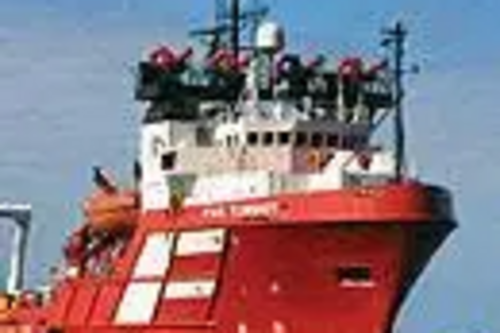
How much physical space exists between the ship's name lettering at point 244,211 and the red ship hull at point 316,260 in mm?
31

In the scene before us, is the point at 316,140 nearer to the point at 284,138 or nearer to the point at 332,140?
the point at 332,140

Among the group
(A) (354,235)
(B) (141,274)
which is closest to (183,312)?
(B) (141,274)

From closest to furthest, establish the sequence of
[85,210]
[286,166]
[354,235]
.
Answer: [354,235] → [286,166] → [85,210]

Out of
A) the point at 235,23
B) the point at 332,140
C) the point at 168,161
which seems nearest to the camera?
the point at 332,140

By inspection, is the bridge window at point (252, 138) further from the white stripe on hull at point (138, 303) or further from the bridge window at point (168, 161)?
the white stripe on hull at point (138, 303)

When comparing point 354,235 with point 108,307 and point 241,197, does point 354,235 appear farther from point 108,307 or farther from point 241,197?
point 108,307

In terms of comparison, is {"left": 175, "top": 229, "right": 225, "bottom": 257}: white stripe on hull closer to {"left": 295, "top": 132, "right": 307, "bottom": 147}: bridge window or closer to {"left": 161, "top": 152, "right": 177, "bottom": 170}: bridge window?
{"left": 161, "top": 152, "right": 177, "bottom": 170}: bridge window

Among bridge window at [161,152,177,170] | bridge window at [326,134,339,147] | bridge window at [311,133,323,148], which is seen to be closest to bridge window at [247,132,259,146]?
bridge window at [311,133,323,148]

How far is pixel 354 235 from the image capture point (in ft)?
172

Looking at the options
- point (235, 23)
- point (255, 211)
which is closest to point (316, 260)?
point (255, 211)

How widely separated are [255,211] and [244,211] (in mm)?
462

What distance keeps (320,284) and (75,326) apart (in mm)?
11525

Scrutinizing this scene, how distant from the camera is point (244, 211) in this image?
178 ft

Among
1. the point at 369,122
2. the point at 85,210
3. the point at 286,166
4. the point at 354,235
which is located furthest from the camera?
the point at 85,210
